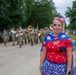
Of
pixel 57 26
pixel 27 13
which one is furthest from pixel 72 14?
pixel 57 26

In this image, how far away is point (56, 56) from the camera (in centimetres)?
556

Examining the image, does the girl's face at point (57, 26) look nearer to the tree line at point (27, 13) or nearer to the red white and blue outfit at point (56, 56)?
the red white and blue outfit at point (56, 56)

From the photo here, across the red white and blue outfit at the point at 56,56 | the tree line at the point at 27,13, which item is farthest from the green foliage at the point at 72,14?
the red white and blue outfit at the point at 56,56

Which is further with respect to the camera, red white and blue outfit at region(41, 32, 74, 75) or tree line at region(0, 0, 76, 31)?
tree line at region(0, 0, 76, 31)

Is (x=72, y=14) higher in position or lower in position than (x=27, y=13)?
lower

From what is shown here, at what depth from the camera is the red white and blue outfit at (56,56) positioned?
5539 millimetres

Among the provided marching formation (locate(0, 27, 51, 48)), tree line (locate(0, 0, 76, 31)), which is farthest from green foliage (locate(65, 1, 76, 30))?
marching formation (locate(0, 27, 51, 48))

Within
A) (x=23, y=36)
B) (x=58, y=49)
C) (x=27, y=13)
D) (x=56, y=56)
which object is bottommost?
(x=23, y=36)

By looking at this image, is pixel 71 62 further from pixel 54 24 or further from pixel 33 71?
pixel 33 71

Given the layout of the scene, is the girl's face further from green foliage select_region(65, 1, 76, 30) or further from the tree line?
green foliage select_region(65, 1, 76, 30)

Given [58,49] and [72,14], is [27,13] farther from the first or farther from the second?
[58,49]

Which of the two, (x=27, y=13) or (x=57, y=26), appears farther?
(x=27, y=13)

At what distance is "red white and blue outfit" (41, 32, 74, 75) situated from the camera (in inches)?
218

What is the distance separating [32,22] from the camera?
83.4m
